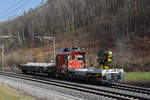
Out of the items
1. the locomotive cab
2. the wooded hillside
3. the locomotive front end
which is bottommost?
the locomotive front end

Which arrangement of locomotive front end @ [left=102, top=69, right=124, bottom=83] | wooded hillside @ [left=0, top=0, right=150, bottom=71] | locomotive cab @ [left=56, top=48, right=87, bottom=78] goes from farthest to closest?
wooded hillside @ [left=0, top=0, right=150, bottom=71] < locomotive cab @ [left=56, top=48, right=87, bottom=78] < locomotive front end @ [left=102, top=69, right=124, bottom=83]

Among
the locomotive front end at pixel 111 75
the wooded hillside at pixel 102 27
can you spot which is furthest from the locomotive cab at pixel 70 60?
the wooded hillside at pixel 102 27

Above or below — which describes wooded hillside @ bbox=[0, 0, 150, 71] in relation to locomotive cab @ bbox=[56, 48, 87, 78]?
above

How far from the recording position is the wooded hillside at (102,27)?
37875mm

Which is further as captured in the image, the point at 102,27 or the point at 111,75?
the point at 102,27

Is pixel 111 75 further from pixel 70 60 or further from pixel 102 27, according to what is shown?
pixel 102 27

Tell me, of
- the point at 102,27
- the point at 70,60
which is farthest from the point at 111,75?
the point at 102,27

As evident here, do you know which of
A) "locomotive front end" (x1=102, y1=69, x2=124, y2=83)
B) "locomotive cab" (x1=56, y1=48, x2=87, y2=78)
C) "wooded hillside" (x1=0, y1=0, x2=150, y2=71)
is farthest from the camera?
"wooded hillside" (x1=0, y1=0, x2=150, y2=71)

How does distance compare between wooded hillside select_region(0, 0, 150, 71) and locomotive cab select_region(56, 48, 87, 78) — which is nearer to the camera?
locomotive cab select_region(56, 48, 87, 78)

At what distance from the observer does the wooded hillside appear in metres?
37.9

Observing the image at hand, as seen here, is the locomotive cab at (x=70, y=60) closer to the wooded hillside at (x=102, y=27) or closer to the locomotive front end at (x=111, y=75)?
the locomotive front end at (x=111, y=75)

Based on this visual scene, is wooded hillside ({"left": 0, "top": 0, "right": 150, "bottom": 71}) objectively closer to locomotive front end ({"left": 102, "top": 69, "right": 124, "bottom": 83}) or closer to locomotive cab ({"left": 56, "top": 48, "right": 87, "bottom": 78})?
locomotive cab ({"left": 56, "top": 48, "right": 87, "bottom": 78})

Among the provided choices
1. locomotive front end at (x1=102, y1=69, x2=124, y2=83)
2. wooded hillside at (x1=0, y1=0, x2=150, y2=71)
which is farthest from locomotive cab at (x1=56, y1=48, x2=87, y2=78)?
wooded hillside at (x1=0, y1=0, x2=150, y2=71)

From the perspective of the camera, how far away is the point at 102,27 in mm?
56344
